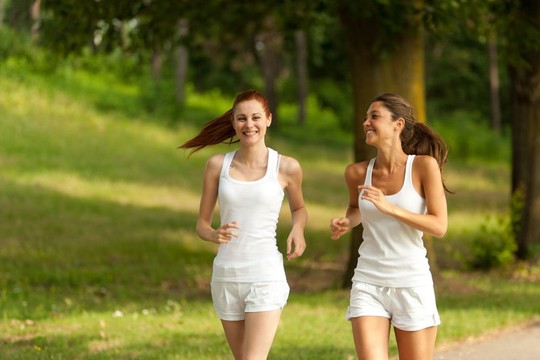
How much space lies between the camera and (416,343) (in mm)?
5332

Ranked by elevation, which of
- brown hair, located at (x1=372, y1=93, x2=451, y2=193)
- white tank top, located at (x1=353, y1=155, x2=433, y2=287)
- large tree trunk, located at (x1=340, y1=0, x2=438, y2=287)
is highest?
large tree trunk, located at (x1=340, y1=0, x2=438, y2=287)

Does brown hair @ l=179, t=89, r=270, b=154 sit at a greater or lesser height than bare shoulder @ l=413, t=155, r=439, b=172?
greater

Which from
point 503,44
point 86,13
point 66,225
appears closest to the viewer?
point 86,13

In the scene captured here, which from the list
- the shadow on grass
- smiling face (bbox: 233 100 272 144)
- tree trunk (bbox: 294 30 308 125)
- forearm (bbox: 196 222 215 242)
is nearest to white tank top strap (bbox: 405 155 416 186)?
smiling face (bbox: 233 100 272 144)

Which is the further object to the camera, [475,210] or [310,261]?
[475,210]

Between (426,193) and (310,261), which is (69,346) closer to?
(426,193)

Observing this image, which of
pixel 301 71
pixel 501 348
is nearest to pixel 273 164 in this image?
pixel 501 348

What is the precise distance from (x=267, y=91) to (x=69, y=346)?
2943 cm

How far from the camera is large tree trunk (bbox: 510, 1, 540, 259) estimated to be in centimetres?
1414

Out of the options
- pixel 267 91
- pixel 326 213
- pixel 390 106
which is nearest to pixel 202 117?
pixel 267 91

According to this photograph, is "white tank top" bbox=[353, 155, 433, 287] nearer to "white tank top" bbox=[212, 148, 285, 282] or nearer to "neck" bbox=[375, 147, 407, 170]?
"neck" bbox=[375, 147, 407, 170]

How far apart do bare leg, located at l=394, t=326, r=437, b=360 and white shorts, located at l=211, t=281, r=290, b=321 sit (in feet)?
2.13

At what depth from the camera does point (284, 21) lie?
14.9m

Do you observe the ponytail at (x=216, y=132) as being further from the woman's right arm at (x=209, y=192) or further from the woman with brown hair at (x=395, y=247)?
the woman with brown hair at (x=395, y=247)
